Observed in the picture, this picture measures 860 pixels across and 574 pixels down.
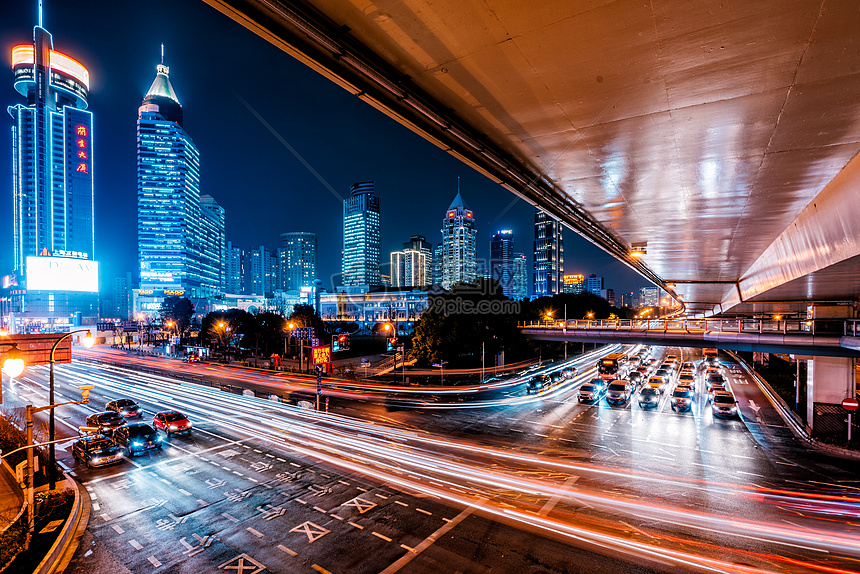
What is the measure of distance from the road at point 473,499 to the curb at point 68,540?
0.34m

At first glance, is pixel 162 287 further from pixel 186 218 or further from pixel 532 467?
pixel 532 467

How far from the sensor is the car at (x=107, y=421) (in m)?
21.8

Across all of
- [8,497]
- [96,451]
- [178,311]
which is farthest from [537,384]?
[178,311]

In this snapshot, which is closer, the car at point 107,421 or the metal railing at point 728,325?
the car at point 107,421

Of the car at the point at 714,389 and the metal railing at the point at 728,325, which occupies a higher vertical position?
the metal railing at the point at 728,325

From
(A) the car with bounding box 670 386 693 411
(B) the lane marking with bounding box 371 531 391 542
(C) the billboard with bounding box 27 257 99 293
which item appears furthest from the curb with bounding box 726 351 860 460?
(C) the billboard with bounding box 27 257 99 293

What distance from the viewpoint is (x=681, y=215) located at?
12586 millimetres

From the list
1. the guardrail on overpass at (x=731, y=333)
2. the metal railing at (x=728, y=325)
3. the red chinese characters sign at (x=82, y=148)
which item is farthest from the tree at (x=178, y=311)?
the metal railing at (x=728, y=325)

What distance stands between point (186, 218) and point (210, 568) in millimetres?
198202

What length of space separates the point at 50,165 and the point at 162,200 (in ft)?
124

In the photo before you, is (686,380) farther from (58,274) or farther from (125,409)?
(58,274)

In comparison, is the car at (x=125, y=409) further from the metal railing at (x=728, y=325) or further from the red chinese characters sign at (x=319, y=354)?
the metal railing at (x=728, y=325)

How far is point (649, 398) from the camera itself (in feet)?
102

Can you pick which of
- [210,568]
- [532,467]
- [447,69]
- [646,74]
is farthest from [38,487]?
[646,74]
